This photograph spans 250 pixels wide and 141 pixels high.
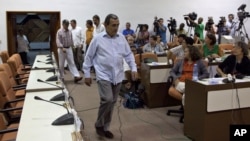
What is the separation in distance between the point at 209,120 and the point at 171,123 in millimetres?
999

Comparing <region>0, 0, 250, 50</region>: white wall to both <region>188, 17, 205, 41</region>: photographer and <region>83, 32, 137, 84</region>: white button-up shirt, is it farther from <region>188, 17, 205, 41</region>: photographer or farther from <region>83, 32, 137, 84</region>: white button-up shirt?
<region>83, 32, 137, 84</region>: white button-up shirt

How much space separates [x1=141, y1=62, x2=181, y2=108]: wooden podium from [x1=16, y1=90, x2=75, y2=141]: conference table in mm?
2330

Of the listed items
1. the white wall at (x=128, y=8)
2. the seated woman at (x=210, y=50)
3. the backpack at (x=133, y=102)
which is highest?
the white wall at (x=128, y=8)

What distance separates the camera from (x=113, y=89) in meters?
3.53

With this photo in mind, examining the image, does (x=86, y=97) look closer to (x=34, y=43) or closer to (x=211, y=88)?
(x=211, y=88)

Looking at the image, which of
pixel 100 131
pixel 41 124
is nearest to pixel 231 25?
pixel 100 131

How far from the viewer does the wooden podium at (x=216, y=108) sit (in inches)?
130

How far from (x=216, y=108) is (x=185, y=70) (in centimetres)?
114

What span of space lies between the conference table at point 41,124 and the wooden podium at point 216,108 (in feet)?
5.07

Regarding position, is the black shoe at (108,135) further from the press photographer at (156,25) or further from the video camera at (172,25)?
the video camera at (172,25)

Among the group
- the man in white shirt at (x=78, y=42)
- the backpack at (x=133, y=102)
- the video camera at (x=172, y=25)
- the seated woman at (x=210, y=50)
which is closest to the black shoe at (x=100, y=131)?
the backpack at (x=133, y=102)

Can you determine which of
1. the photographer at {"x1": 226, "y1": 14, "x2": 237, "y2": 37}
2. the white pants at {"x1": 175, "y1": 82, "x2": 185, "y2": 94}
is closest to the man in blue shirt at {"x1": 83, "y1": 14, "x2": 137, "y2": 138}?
the white pants at {"x1": 175, "y1": 82, "x2": 185, "y2": 94}

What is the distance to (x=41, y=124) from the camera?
2.13 metres

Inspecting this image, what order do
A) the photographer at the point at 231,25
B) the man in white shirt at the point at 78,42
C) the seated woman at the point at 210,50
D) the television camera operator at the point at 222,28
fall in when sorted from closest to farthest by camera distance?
the seated woman at the point at 210,50 < the man in white shirt at the point at 78,42 < the television camera operator at the point at 222,28 < the photographer at the point at 231,25
